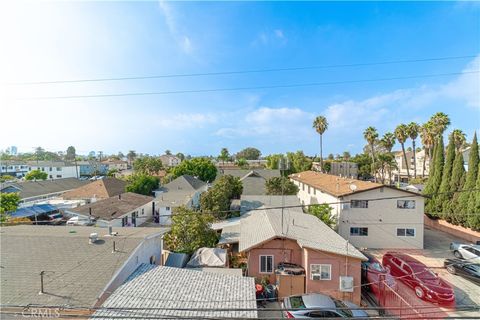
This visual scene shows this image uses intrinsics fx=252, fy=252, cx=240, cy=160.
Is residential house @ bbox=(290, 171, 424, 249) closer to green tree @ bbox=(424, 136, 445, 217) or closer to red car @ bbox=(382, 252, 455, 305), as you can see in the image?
red car @ bbox=(382, 252, 455, 305)

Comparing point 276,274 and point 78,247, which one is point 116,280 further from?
point 276,274

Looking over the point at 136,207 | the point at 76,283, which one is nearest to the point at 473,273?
the point at 76,283

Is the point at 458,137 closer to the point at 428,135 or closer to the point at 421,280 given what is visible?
the point at 428,135

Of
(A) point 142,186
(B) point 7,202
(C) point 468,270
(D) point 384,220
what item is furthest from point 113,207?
(C) point 468,270

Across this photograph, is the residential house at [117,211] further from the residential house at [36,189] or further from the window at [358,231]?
the window at [358,231]

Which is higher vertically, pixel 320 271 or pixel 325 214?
pixel 325 214

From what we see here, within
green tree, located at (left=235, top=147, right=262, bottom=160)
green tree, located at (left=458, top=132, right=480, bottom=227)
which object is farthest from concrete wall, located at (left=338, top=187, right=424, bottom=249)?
green tree, located at (left=235, top=147, right=262, bottom=160)

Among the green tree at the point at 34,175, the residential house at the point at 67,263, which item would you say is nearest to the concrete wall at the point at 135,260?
the residential house at the point at 67,263
